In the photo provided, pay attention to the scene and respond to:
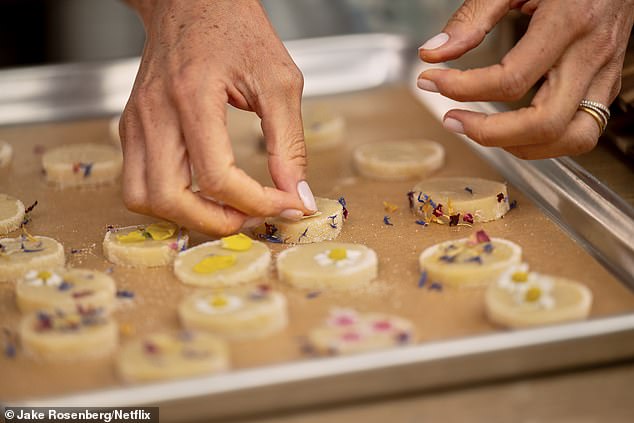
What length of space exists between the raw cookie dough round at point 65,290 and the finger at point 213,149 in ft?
0.98

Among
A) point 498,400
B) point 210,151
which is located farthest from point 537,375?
point 210,151

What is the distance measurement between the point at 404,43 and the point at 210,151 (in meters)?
1.58

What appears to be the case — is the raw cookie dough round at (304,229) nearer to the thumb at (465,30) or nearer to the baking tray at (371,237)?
the baking tray at (371,237)

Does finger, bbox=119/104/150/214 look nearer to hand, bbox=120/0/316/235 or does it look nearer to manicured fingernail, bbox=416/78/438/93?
hand, bbox=120/0/316/235

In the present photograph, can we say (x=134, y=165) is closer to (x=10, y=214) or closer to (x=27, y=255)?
(x=27, y=255)

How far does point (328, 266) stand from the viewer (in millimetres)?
1929

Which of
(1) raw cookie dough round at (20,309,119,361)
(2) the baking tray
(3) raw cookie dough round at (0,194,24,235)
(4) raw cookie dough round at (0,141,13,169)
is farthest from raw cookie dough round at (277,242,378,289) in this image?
(4) raw cookie dough round at (0,141,13,169)

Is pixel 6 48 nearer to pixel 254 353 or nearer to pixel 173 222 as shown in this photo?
pixel 173 222

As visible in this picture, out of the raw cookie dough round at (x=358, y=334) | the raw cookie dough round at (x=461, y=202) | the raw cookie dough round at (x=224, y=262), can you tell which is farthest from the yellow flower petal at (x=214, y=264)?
the raw cookie dough round at (x=461, y=202)

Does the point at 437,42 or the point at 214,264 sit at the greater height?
the point at 437,42

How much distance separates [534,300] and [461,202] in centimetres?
55

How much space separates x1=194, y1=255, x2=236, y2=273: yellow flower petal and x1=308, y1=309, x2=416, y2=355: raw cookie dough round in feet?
1.09

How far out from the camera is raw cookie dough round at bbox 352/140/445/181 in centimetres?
257

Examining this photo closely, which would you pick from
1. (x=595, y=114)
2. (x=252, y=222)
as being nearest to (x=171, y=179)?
(x=252, y=222)
